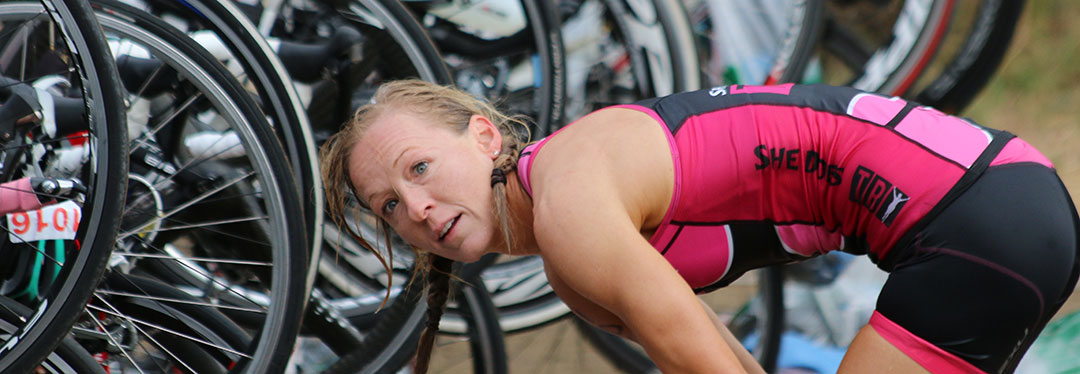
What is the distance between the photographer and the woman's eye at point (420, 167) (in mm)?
1427

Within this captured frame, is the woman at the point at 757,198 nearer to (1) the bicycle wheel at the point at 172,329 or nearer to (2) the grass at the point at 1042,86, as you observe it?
(1) the bicycle wheel at the point at 172,329

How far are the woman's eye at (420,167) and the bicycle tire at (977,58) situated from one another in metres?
2.61

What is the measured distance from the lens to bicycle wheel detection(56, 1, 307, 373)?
1.84 m

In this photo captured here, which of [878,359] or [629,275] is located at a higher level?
[629,275]

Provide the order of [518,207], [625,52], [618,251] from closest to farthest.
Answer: [618,251] → [518,207] → [625,52]

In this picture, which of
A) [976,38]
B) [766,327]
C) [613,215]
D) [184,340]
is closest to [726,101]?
[613,215]

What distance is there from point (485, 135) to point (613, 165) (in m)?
0.26

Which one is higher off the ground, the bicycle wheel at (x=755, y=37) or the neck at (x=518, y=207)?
the bicycle wheel at (x=755, y=37)

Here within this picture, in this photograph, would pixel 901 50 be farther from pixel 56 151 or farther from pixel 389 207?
pixel 56 151

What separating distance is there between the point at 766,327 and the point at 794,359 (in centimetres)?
21

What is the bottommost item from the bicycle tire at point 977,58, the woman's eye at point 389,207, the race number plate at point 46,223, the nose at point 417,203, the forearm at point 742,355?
the forearm at point 742,355

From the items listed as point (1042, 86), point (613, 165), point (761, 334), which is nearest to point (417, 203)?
point (613, 165)

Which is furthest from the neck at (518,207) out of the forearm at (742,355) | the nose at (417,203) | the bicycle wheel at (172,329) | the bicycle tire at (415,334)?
the bicycle wheel at (172,329)

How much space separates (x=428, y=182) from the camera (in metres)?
1.42
